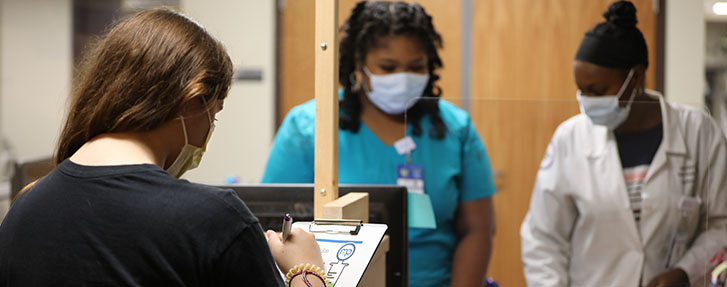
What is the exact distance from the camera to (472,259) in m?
1.74

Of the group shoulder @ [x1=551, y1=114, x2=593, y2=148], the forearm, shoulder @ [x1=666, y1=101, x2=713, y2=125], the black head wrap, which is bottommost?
the forearm

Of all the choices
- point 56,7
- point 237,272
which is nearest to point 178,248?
point 237,272

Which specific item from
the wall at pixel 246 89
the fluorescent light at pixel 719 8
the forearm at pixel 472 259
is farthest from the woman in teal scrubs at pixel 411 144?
the fluorescent light at pixel 719 8

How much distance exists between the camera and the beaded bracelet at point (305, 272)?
988 mm

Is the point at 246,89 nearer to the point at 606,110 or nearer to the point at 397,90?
the point at 397,90

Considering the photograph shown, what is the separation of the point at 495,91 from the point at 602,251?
54.4 inches

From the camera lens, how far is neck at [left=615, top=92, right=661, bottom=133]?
158 cm

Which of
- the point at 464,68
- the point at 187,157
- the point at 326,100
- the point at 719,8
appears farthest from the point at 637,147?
the point at 464,68

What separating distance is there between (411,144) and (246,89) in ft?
5.18

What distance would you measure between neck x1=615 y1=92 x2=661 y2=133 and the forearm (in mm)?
456

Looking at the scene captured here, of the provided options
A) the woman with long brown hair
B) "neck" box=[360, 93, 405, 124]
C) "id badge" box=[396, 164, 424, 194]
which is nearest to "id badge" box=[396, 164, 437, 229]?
"id badge" box=[396, 164, 424, 194]

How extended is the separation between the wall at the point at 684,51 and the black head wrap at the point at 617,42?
0.71 metres

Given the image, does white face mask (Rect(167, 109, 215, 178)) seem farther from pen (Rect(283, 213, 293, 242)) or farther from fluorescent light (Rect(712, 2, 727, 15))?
fluorescent light (Rect(712, 2, 727, 15))

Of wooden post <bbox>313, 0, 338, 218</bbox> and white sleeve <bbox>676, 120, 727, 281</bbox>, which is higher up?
wooden post <bbox>313, 0, 338, 218</bbox>
